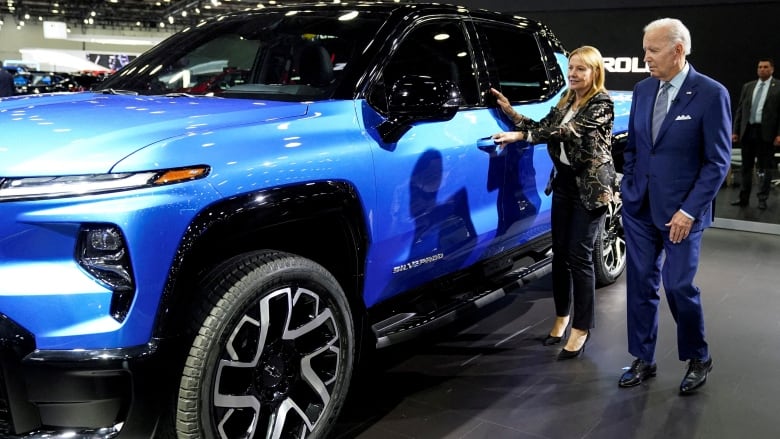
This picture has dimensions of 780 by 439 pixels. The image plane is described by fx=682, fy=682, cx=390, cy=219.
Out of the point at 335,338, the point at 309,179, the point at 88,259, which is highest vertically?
the point at 309,179

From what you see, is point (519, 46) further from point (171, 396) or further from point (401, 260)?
point (171, 396)

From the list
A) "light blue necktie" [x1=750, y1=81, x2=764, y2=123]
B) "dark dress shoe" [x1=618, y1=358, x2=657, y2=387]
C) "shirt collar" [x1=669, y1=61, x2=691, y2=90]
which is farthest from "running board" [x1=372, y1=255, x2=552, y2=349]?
"light blue necktie" [x1=750, y1=81, x2=764, y2=123]

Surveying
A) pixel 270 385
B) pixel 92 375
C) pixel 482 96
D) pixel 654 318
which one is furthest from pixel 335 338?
pixel 654 318

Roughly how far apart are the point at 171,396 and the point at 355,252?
0.88 meters

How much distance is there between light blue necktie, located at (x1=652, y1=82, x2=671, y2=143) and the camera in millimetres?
3090

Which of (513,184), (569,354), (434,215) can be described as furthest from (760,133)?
(434,215)

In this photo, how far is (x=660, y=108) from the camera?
311 cm

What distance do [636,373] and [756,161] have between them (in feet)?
18.2

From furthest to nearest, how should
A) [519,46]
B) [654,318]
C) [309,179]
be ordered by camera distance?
[519,46] → [654,318] → [309,179]

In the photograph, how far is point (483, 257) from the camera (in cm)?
357

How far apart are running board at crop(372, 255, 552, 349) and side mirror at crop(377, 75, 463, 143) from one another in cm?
80

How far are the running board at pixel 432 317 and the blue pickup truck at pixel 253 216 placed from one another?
0.01 metres

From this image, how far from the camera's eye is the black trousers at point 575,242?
3553 mm

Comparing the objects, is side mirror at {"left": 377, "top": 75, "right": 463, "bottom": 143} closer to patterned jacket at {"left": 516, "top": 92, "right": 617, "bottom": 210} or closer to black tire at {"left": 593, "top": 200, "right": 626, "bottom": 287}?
patterned jacket at {"left": 516, "top": 92, "right": 617, "bottom": 210}
